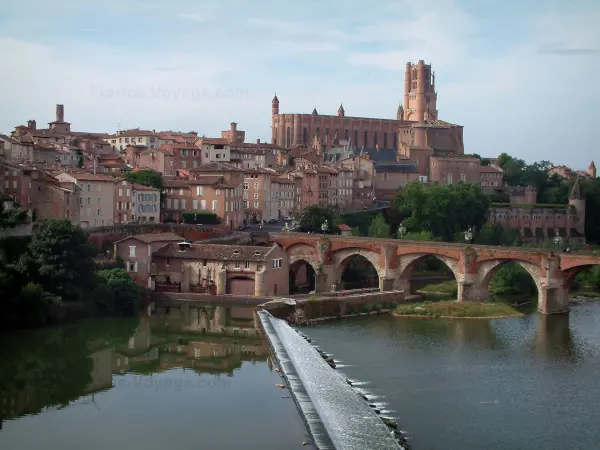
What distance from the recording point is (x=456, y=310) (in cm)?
4416

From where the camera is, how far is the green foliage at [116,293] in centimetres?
4109

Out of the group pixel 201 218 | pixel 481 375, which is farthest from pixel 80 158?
pixel 481 375

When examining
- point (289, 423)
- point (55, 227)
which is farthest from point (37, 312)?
point (289, 423)

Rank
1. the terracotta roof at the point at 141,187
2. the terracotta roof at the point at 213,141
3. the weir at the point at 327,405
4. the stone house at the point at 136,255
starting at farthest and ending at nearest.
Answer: the terracotta roof at the point at 213,141 < the terracotta roof at the point at 141,187 < the stone house at the point at 136,255 < the weir at the point at 327,405

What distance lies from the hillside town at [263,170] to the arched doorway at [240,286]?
8723mm

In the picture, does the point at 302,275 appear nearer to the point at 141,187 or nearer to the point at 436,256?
the point at 436,256

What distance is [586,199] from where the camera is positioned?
84500 mm

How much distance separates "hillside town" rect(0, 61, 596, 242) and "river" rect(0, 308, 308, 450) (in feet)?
33.4

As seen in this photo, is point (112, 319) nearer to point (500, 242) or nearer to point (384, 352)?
point (384, 352)

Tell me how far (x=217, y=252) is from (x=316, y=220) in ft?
50.1

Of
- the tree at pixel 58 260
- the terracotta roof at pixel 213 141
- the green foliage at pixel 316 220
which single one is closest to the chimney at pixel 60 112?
the terracotta roof at pixel 213 141

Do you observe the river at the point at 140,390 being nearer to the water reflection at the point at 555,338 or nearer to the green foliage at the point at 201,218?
the water reflection at the point at 555,338

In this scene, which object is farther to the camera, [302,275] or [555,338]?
[302,275]

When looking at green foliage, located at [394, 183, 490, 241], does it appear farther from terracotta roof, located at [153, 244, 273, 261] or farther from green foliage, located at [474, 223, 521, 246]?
terracotta roof, located at [153, 244, 273, 261]
